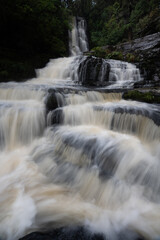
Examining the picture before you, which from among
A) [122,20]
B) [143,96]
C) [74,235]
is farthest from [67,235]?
[122,20]

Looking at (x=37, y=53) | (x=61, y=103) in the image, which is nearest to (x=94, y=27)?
(x=37, y=53)

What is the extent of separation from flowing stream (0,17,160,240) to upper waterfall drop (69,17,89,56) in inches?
570

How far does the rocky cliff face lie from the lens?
8352 millimetres

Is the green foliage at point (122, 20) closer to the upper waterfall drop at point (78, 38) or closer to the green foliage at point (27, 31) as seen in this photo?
the upper waterfall drop at point (78, 38)

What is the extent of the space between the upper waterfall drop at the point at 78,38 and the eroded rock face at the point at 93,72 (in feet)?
30.4

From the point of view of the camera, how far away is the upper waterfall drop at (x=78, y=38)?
58.5 ft

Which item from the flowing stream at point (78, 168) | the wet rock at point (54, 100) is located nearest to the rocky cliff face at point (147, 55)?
the flowing stream at point (78, 168)

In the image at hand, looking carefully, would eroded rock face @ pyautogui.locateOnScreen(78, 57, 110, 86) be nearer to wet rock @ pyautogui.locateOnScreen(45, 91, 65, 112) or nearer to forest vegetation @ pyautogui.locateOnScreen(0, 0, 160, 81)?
forest vegetation @ pyautogui.locateOnScreen(0, 0, 160, 81)

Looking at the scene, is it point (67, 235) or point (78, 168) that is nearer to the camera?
point (67, 235)

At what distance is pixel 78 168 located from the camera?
118 inches

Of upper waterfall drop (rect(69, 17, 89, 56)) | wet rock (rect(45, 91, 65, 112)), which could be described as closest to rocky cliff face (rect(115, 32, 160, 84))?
wet rock (rect(45, 91, 65, 112))

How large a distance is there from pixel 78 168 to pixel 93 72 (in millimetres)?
6948

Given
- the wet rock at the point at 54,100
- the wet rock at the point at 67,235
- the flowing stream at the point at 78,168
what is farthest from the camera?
the wet rock at the point at 54,100

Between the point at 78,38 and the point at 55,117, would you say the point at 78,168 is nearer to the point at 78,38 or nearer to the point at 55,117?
the point at 55,117
